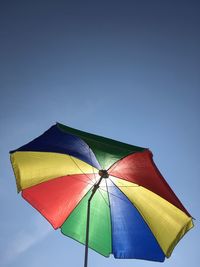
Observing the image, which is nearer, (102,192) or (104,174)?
(104,174)

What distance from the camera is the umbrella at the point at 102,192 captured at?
611cm

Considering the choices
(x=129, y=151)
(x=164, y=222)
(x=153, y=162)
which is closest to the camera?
(x=129, y=151)

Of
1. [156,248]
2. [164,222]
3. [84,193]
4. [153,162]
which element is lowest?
[156,248]

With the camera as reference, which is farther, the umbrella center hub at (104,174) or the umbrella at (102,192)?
the umbrella center hub at (104,174)

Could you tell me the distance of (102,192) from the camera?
7.00m

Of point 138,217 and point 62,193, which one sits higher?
point 62,193

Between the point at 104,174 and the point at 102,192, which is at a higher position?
the point at 104,174

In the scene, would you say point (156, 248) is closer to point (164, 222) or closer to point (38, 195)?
→ point (164, 222)

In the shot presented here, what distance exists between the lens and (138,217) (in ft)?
22.3

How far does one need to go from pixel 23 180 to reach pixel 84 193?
1202 millimetres

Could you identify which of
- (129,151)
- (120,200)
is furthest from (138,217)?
(129,151)

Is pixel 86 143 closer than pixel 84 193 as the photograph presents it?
Yes

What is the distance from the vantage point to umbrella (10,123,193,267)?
20.0 feet

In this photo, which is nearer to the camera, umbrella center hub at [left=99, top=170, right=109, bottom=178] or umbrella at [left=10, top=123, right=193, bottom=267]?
umbrella at [left=10, top=123, right=193, bottom=267]
